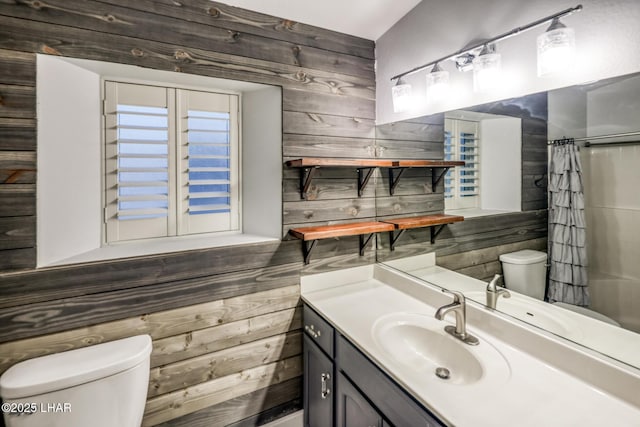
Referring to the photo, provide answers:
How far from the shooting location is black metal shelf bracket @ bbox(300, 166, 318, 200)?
165 cm

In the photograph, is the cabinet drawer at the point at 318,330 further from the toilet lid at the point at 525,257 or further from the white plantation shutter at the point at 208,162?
the toilet lid at the point at 525,257

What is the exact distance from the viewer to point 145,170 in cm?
157

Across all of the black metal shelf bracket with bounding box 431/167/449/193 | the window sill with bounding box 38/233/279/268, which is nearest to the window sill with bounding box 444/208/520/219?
the black metal shelf bracket with bounding box 431/167/449/193

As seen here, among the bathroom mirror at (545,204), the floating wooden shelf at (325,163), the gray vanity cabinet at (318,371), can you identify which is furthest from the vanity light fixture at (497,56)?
the gray vanity cabinet at (318,371)

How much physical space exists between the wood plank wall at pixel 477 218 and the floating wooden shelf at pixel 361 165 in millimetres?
53

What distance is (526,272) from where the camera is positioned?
4.07 ft

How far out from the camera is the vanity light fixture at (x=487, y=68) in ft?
3.97

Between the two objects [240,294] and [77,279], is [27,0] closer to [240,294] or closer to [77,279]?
[77,279]

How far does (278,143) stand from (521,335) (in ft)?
4.58

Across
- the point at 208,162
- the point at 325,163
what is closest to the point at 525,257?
the point at 325,163

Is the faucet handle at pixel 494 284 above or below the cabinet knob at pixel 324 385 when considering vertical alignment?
above

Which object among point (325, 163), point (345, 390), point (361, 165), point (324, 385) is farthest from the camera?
point (361, 165)

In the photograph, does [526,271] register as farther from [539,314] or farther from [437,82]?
[437,82]

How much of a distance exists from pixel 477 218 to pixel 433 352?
2.17ft
